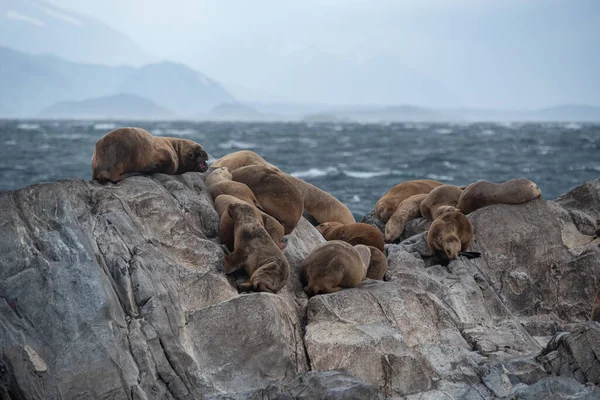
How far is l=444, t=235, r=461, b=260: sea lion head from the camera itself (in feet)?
29.4

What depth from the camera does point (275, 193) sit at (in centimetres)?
909

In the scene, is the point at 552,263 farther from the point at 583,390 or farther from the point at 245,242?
the point at 245,242

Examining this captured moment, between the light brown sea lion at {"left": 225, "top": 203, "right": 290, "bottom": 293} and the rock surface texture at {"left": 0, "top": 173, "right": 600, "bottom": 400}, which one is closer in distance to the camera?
the rock surface texture at {"left": 0, "top": 173, "right": 600, "bottom": 400}

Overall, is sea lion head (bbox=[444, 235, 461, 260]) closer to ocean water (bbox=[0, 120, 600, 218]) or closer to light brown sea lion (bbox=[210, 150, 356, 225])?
light brown sea lion (bbox=[210, 150, 356, 225])

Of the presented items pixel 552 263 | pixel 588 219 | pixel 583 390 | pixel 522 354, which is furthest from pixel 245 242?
pixel 588 219

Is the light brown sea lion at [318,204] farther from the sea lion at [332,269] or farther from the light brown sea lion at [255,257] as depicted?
the light brown sea lion at [255,257]

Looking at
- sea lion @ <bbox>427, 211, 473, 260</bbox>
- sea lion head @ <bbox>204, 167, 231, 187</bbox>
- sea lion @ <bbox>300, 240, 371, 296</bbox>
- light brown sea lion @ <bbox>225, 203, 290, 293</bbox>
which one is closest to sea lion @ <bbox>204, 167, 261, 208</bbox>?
sea lion head @ <bbox>204, 167, 231, 187</bbox>

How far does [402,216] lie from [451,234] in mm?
2272

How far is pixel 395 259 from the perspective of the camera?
9.02 meters

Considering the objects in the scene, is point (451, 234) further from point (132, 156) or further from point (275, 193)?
point (132, 156)

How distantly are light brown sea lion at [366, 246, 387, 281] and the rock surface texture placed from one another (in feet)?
0.37

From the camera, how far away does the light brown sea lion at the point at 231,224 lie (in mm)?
7965

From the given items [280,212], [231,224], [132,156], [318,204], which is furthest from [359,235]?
[132,156]

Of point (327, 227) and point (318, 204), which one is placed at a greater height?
point (318, 204)
